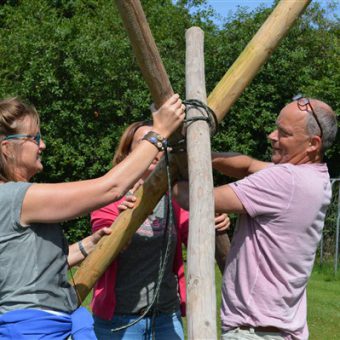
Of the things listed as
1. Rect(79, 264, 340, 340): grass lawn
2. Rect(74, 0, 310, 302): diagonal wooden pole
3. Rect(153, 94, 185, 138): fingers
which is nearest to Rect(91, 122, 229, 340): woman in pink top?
Rect(74, 0, 310, 302): diagonal wooden pole

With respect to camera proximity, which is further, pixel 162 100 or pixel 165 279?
pixel 165 279

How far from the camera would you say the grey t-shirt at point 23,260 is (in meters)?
2.89

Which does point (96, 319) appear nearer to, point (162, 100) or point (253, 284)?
point (253, 284)

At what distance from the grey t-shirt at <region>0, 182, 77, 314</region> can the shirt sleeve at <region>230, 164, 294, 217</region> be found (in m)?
0.87

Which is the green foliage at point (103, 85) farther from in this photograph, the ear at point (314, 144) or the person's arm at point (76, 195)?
the person's arm at point (76, 195)

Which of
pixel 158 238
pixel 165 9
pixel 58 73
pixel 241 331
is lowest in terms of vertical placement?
pixel 241 331

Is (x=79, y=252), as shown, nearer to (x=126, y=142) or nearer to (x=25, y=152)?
(x=126, y=142)

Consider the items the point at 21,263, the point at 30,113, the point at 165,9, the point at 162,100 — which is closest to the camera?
the point at 21,263

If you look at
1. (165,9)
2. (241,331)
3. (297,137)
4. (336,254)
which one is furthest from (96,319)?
(165,9)

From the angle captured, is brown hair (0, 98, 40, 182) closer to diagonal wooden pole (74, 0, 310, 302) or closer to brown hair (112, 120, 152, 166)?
diagonal wooden pole (74, 0, 310, 302)

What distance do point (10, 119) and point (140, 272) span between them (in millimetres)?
1276

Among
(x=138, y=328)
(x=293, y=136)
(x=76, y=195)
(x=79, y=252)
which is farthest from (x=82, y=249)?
(x=293, y=136)

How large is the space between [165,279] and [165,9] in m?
13.6

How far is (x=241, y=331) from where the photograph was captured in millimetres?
3299
